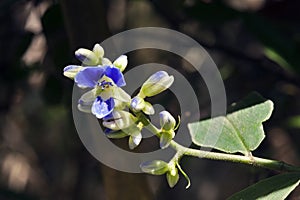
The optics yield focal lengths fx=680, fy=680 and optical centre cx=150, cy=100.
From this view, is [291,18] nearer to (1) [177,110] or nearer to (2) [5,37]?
(1) [177,110]

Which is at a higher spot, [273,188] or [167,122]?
[167,122]

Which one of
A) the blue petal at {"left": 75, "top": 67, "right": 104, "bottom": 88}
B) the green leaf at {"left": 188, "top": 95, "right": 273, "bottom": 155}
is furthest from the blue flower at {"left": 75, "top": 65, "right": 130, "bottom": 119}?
the green leaf at {"left": 188, "top": 95, "right": 273, "bottom": 155}

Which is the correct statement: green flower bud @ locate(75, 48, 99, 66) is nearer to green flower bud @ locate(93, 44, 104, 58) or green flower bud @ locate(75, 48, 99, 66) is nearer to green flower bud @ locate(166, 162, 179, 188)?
green flower bud @ locate(93, 44, 104, 58)

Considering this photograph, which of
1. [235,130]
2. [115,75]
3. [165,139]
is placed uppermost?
[115,75]

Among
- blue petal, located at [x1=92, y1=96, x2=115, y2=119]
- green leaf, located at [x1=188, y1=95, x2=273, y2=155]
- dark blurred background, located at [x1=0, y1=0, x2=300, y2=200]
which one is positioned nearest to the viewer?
blue petal, located at [x1=92, y1=96, x2=115, y2=119]

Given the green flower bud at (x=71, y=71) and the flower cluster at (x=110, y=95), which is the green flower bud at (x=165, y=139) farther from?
the green flower bud at (x=71, y=71)

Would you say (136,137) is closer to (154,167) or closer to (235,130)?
(154,167)

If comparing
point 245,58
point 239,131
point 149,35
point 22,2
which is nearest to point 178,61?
point 149,35

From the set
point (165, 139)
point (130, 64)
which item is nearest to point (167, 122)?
point (165, 139)
